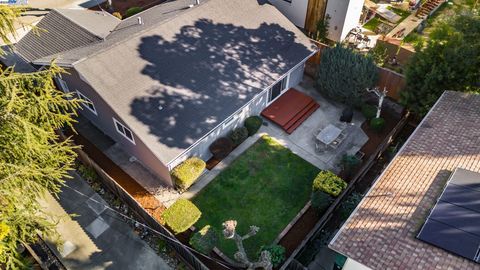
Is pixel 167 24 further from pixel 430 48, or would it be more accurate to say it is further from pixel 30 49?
pixel 430 48

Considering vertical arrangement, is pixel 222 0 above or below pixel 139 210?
above

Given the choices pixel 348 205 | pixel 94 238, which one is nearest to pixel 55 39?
pixel 94 238

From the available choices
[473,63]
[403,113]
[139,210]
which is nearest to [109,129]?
[139,210]

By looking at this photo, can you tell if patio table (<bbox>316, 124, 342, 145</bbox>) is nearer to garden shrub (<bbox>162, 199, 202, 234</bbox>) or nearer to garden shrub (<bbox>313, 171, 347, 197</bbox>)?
garden shrub (<bbox>313, 171, 347, 197</bbox>)

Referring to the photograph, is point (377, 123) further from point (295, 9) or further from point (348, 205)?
point (295, 9)

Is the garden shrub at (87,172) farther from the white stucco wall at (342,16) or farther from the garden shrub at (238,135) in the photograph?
the white stucco wall at (342,16)

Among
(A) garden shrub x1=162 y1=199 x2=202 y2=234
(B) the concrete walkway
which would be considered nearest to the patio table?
(A) garden shrub x1=162 y1=199 x2=202 y2=234
